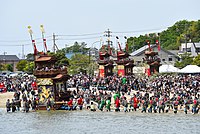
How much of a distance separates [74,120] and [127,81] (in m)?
16.8

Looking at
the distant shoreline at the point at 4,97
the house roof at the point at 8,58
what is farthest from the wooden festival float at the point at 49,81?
the house roof at the point at 8,58

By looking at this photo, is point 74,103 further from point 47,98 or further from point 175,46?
point 175,46

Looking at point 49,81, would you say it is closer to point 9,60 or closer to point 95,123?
point 95,123

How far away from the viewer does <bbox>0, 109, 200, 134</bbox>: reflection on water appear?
133ft

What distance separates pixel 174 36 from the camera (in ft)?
512

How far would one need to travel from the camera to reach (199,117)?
146ft

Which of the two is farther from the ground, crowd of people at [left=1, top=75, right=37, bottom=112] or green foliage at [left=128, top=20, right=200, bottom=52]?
green foliage at [left=128, top=20, right=200, bottom=52]

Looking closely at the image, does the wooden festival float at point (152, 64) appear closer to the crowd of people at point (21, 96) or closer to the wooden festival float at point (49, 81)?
the crowd of people at point (21, 96)

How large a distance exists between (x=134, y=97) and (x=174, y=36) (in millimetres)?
109217

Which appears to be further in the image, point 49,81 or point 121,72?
point 121,72

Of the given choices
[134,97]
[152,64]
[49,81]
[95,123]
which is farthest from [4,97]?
[152,64]

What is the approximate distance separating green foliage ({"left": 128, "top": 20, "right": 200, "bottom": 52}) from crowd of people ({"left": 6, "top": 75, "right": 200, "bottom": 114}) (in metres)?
78.4

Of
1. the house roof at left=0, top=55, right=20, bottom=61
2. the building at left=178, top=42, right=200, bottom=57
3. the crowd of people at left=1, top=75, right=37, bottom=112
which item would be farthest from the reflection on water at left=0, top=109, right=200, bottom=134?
the house roof at left=0, top=55, right=20, bottom=61

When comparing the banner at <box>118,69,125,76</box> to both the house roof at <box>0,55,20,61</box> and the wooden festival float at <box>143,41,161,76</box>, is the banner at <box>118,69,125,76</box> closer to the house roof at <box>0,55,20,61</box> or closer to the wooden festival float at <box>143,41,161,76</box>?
the wooden festival float at <box>143,41,161,76</box>
